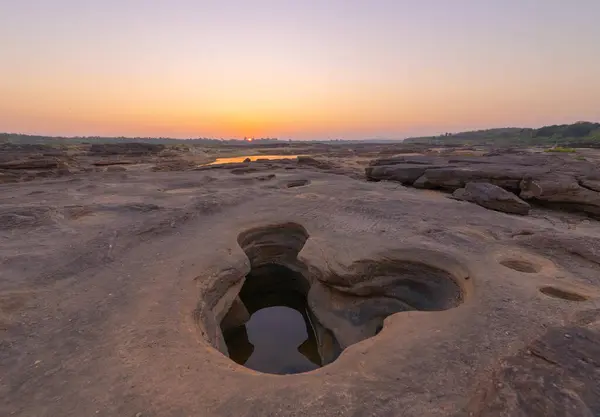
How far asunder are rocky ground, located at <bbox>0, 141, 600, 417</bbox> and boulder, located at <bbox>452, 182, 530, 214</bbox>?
9 centimetres

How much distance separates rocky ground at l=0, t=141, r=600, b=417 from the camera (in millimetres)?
4234

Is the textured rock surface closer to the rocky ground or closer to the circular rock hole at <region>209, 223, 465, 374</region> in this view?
the rocky ground

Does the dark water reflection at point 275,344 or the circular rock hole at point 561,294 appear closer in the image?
the circular rock hole at point 561,294

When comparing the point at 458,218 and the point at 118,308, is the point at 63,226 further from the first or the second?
the point at 458,218

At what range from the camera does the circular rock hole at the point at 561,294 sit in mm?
6613

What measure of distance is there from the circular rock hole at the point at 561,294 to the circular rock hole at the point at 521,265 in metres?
1.22

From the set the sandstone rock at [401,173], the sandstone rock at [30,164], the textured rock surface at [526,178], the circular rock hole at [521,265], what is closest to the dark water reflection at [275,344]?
the circular rock hole at [521,265]

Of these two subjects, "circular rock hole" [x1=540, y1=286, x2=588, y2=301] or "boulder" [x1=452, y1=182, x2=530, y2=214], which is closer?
"circular rock hole" [x1=540, y1=286, x2=588, y2=301]

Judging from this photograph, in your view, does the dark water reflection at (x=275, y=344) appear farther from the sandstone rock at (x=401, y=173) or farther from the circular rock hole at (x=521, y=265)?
the sandstone rock at (x=401, y=173)

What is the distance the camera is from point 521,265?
839 centimetres

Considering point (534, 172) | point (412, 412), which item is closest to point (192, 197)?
point (412, 412)

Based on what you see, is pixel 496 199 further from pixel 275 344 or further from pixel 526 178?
pixel 275 344

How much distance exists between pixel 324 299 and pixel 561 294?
18.5ft

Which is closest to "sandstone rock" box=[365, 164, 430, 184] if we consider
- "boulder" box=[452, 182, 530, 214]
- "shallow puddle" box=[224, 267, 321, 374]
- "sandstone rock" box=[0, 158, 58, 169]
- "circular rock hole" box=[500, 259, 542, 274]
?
"boulder" box=[452, 182, 530, 214]
